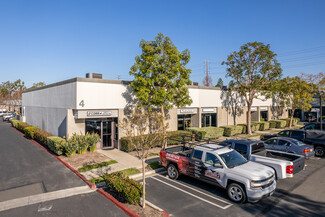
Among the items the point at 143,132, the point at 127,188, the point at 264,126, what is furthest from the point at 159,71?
the point at 264,126

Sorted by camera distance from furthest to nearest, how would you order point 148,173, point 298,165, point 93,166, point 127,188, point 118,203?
point 93,166 < point 148,173 < point 298,165 < point 118,203 < point 127,188

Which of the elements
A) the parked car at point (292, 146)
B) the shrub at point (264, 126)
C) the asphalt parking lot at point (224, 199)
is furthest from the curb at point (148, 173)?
the shrub at point (264, 126)

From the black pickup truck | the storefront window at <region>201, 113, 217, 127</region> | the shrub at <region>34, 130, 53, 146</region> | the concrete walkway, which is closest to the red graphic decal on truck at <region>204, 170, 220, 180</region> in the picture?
the concrete walkway

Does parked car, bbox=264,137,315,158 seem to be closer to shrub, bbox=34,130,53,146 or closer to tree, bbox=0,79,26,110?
shrub, bbox=34,130,53,146

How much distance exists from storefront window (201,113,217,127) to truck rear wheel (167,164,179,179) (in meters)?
14.8

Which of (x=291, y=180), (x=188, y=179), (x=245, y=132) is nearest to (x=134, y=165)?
(x=188, y=179)

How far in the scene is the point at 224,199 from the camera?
352 inches

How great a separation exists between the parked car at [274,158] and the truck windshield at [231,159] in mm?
1715

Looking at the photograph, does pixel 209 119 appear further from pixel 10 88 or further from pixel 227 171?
pixel 10 88

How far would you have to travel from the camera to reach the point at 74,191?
386 inches

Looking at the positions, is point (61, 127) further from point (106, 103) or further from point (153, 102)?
point (153, 102)

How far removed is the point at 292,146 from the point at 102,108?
1411cm

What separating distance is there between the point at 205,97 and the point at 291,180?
15.0 metres

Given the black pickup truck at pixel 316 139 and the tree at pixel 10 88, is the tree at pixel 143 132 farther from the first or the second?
the tree at pixel 10 88
